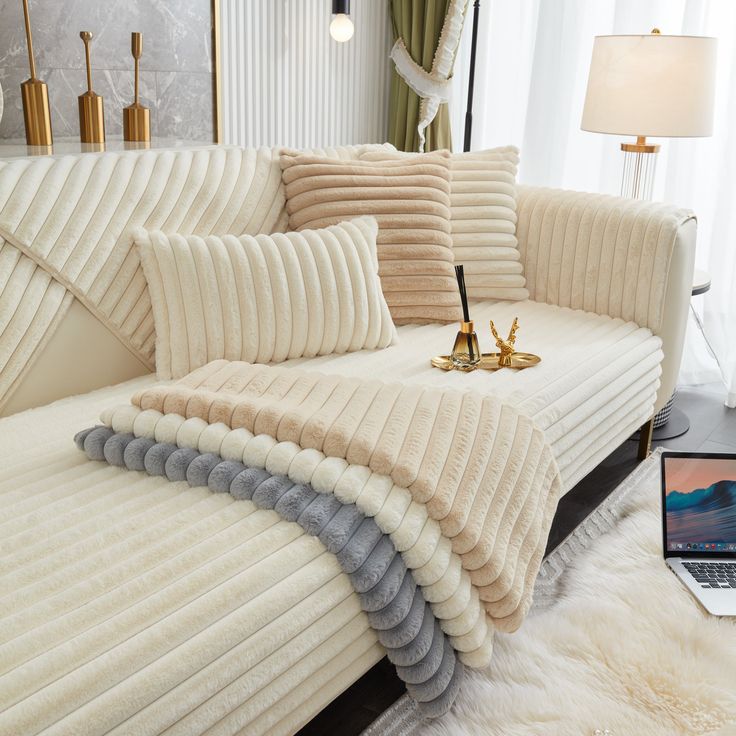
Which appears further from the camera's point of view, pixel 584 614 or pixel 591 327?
pixel 591 327

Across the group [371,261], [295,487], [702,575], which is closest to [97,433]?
[295,487]

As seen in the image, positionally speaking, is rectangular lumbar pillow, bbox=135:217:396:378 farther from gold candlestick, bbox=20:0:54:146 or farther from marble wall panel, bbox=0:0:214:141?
marble wall panel, bbox=0:0:214:141

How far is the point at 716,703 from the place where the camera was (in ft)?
4.28

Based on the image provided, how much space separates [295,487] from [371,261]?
831 mm

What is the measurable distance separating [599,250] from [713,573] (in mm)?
908

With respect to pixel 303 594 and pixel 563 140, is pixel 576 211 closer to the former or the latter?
pixel 563 140

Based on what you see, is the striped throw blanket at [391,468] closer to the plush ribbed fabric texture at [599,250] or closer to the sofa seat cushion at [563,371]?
the sofa seat cushion at [563,371]

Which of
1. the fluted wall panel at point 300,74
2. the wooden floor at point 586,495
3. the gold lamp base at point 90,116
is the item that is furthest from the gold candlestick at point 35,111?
the wooden floor at point 586,495

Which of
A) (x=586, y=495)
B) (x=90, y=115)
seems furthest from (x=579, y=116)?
(x=90, y=115)

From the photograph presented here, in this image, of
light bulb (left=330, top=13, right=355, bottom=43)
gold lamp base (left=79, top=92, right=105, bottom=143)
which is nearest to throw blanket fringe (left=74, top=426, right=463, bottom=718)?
gold lamp base (left=79, top=92, right=105, bottom=143)

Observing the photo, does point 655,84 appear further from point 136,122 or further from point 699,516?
point 136,122

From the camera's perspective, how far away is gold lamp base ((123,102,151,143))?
6.82 feet

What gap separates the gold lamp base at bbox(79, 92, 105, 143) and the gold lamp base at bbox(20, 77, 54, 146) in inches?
4.2

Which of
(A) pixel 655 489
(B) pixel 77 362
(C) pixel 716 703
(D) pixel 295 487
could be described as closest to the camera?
(D) pixel 295 487
